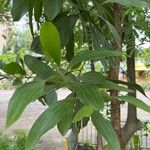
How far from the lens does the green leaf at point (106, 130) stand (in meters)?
0.56

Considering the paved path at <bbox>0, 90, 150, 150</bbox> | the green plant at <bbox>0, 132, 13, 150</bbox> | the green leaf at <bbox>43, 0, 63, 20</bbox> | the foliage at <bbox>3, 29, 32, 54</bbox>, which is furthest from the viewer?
the paved path at <bbox>0, 90, 150, 150</bbox>

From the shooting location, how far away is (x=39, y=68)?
0.65 meters

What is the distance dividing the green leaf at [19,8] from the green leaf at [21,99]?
1.04 feet

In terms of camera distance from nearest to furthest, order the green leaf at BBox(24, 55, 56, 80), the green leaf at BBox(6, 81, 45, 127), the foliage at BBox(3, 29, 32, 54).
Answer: the green leaf at BBox(6, 81, 45, 127), the green leaf at BBox(24, 55, 56, 80), the foliage at BBox(3, 29, 32, 54)

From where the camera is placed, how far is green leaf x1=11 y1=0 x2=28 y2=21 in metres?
0.84

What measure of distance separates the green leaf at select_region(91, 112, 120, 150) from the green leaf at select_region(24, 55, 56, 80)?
0.33 feet

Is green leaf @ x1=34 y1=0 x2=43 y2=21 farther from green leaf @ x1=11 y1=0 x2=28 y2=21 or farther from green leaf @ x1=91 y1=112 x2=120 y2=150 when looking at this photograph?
green leaf @ x1=91 y1=112 x2=120 y2=150

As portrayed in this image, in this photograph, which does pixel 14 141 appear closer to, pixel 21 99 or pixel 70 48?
pixel 70 48

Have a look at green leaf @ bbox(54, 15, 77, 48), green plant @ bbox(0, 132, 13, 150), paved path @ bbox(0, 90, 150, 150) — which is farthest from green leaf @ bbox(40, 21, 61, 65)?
green plant @ bbox(0, 132, 13, 150)

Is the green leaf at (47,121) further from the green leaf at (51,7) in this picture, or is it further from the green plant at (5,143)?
the green plant at (5,143)

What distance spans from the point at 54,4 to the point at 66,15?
101 millimetres

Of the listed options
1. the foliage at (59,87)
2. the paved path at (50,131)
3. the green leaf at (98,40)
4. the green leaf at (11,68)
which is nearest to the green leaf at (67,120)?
the foliage at (59,87)

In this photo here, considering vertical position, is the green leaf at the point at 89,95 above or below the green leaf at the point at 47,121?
above

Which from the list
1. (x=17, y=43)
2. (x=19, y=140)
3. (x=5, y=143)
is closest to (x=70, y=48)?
(x=5, y=143)
